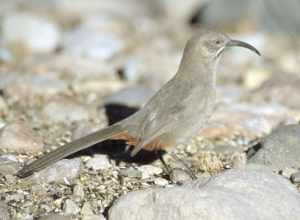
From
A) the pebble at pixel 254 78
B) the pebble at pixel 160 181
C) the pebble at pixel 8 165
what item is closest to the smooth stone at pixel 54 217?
the pebble at pixel 8 165

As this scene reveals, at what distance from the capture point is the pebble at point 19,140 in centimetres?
684

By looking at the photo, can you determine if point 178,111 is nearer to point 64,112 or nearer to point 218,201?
point 218,201

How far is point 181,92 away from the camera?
6676 millimetres

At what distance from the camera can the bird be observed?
6422 millimetres

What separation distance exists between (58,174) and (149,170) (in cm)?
82

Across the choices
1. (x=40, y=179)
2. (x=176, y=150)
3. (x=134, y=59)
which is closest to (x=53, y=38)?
(x=134, y=59)

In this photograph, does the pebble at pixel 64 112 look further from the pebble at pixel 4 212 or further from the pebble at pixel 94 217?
the pebble at pixel 94 217

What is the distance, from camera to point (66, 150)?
6.28 m

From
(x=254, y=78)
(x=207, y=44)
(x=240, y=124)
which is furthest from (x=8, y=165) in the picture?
(x=254, y=78)

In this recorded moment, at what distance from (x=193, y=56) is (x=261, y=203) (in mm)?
1946

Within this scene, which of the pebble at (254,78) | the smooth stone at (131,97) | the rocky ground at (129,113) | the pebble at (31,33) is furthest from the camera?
the pebble at (31,33)

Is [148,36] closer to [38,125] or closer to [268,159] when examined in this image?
[38,125]

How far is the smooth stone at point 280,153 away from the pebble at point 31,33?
17.4 feet

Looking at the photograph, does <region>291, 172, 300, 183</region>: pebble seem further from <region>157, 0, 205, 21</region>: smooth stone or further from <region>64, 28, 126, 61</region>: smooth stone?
<region>157, 0, 205, 21</region>: smooth stone
